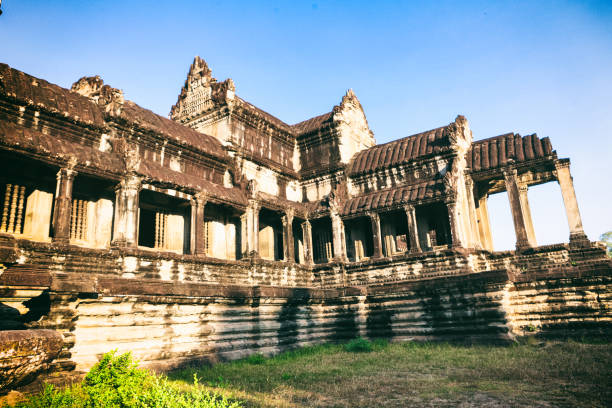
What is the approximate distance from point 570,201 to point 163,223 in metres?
15.5

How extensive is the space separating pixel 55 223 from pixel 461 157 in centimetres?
1541

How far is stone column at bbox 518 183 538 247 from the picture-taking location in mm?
17781

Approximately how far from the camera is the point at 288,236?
18.9m

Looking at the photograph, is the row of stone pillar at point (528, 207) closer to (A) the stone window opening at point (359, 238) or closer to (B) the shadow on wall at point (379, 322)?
(A) the stone window opening at point (359, 238)

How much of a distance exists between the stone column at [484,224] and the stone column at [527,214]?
236cm

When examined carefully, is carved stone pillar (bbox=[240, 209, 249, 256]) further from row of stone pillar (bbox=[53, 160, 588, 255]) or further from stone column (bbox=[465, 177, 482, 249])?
stone column (bbox=[465, 177, 482, 249])

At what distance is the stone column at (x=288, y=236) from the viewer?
18.6 m

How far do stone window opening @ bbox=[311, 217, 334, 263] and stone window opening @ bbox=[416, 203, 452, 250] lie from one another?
4.18 meters

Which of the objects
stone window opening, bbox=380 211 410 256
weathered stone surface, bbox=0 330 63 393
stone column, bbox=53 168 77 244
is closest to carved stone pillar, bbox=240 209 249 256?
stone window opening, bbox=380 211 410 256

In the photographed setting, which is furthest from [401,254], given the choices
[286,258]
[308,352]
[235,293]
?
[235,293]

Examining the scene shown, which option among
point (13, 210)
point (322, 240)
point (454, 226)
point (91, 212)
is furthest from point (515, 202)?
point (13, 210)

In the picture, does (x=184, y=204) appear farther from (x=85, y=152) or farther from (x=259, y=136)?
(x=259, y=136)

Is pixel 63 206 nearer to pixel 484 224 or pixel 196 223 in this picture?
pixel 196 223

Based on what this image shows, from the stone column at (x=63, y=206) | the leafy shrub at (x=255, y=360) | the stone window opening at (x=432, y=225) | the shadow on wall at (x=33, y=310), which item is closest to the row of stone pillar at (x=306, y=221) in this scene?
the stone column at (x=63, y=206)
